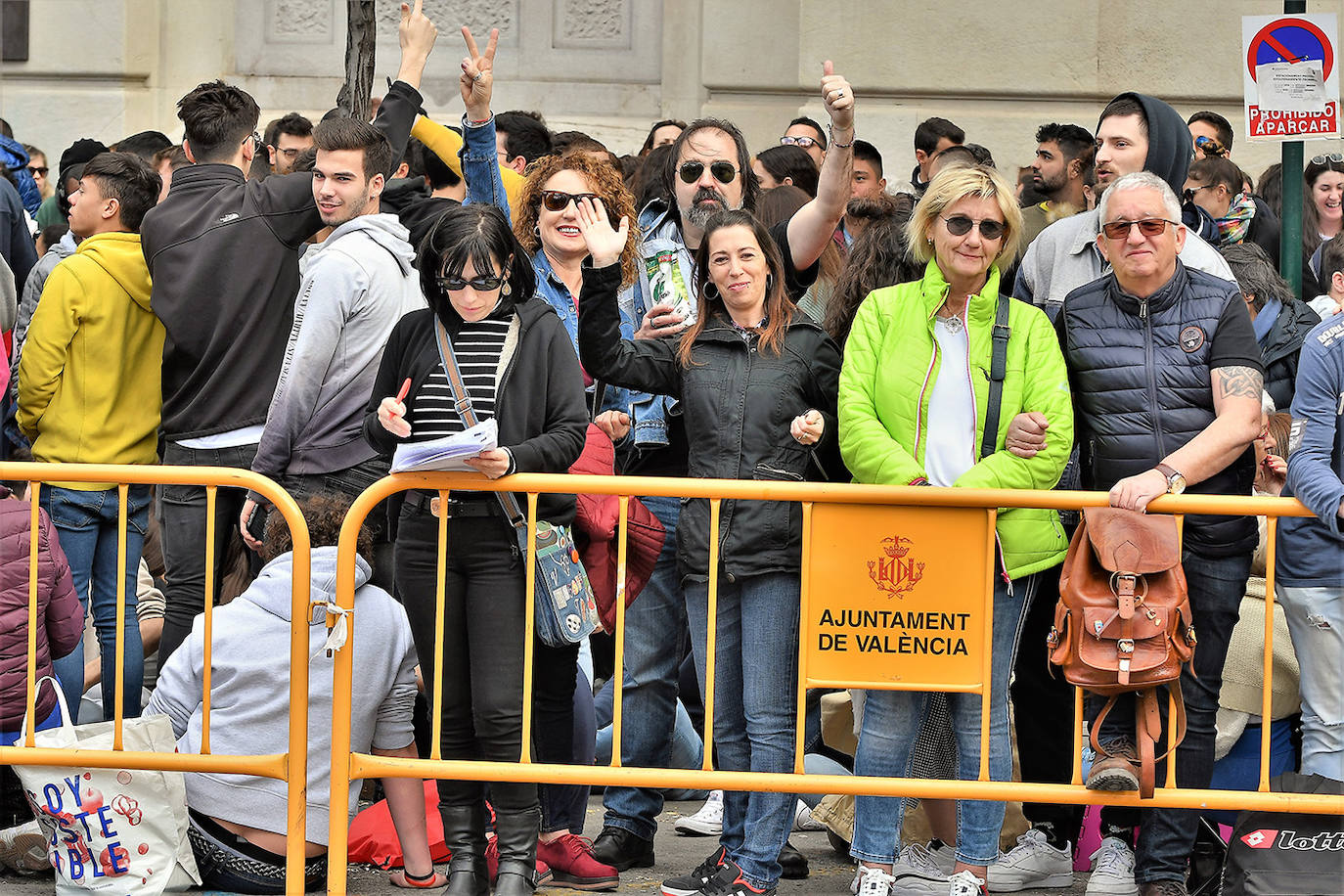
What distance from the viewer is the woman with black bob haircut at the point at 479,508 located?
17.2 feet

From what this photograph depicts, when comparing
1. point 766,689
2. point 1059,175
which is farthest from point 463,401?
point 1059,175

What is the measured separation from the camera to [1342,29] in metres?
12.7

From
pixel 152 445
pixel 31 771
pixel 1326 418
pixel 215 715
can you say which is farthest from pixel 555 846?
pixel 1326 418

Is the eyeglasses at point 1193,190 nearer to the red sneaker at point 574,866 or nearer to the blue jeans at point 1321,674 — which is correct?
the blue jeans at point 1321,674

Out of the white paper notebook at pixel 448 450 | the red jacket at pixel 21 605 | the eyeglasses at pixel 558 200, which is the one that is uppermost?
the eyeglasses at pixel 558 200

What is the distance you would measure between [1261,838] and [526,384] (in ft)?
8.71

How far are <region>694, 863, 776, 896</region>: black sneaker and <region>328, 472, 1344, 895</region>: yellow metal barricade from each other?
374 millimetres

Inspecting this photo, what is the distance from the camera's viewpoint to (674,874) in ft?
19.3

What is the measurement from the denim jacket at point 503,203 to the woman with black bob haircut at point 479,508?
0.47m

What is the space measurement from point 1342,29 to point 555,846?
9854 millimetres

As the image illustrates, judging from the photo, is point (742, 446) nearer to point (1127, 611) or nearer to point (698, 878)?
point (1127, 611)

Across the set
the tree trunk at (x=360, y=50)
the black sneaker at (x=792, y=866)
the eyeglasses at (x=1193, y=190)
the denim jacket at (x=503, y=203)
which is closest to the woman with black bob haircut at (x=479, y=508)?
the denim jacket at (x=503, y=203)

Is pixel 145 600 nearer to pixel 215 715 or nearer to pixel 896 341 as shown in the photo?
pixel 215 715

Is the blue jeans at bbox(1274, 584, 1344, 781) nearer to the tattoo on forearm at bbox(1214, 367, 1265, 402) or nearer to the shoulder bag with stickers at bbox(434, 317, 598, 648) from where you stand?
the tattoo on forearm at bbox(1214, 367, 1265, 402)
